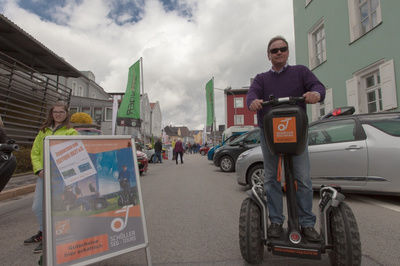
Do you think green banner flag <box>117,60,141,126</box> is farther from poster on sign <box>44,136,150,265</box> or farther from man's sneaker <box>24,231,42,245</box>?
poster on sign <box>44,136,150,265</box>

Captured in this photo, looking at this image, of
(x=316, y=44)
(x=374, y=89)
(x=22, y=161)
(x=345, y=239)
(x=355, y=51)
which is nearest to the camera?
(x=345, y=239)

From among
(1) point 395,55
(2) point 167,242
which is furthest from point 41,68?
(1) point 395,55

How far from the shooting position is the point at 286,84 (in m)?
2.18

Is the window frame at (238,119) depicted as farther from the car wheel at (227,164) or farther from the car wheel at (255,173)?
the car wheel at (255,173)

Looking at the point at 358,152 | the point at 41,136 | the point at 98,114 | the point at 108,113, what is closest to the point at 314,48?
the point at 358,152

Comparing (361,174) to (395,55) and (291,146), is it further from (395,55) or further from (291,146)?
(395,55)

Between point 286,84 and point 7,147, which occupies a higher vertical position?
point 286,84

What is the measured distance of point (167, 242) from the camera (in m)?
2.64

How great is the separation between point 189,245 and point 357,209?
9.43ft

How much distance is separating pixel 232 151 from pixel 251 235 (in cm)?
772

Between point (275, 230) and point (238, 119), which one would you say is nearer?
point (275, 230)

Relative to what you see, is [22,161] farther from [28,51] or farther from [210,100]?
[210,100]

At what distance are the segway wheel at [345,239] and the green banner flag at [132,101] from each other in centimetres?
1410

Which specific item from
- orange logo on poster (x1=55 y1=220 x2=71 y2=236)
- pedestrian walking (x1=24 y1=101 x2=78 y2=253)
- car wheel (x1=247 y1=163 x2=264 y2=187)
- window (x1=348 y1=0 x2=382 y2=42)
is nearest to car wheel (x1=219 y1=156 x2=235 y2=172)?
car wheel (x1=247 y1=163 x2=264 y2=187)
